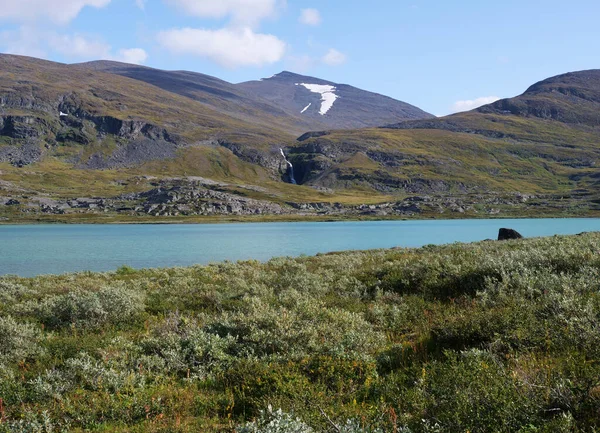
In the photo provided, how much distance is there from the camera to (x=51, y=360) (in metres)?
10.4

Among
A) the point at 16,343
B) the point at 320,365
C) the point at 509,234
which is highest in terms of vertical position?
the point at 320,365

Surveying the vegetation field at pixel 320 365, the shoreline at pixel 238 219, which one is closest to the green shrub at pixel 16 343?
the vegetation field at pixel 320 365

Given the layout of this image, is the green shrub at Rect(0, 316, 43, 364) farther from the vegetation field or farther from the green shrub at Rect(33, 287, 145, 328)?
the green shrub at Rect(33, 287, 145, 328)

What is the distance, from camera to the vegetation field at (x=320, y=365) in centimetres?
594

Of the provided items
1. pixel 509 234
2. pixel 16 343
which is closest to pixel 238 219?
pixel 509 234

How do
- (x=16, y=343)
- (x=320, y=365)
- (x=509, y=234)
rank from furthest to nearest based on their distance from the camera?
(x=509, y=234), (x=16, y=343), (x=320, y=365)

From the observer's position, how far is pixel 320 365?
27.9 ft

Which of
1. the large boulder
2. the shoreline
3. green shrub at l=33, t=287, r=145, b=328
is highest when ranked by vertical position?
the large boulder

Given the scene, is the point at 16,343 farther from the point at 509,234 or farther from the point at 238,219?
the point at 238,219

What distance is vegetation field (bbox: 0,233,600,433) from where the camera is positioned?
19.5 feet

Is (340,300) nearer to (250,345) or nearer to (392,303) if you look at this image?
(392,303)

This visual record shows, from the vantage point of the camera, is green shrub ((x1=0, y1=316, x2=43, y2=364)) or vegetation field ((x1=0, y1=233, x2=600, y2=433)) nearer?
vegetation field ((x1=0, y1=233, x2=600, y2=433))

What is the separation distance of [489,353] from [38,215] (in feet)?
678

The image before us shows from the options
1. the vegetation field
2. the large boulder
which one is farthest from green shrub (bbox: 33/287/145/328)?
the large boulder
